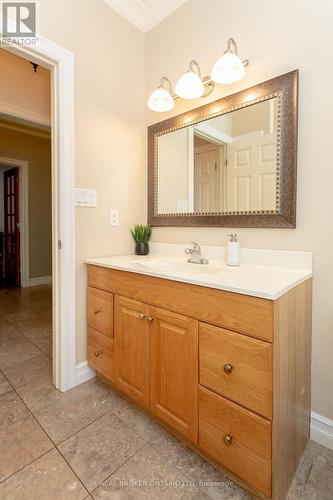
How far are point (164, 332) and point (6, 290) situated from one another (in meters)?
3.85

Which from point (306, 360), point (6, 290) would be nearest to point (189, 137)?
point (306, 360)

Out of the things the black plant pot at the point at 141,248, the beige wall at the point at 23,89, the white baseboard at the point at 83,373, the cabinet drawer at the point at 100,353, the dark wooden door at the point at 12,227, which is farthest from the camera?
the dark wooden door at the point at 12,227

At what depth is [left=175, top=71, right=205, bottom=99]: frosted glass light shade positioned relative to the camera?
149 centimetres

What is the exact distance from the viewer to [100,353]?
1.56 metres

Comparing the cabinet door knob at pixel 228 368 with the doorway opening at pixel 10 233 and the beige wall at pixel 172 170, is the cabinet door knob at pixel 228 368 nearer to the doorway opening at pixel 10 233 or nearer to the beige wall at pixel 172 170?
the beige wall at pixel 172 170

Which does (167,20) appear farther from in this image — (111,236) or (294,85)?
(111,236)

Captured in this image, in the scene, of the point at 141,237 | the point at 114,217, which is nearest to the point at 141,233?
the point at 141,237

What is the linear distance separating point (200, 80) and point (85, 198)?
101 centimetres

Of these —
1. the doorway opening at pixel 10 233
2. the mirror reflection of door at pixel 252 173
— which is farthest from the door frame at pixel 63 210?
the doorway opening at pixel 10 233

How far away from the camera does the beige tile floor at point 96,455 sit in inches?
38.3

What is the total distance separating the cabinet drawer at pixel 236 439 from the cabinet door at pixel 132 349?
1.17 ft

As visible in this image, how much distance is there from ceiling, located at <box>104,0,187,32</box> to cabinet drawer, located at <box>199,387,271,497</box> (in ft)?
7.91

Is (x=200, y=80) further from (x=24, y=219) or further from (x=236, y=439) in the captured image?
(x=24, y=219)

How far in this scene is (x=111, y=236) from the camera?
1.81m
